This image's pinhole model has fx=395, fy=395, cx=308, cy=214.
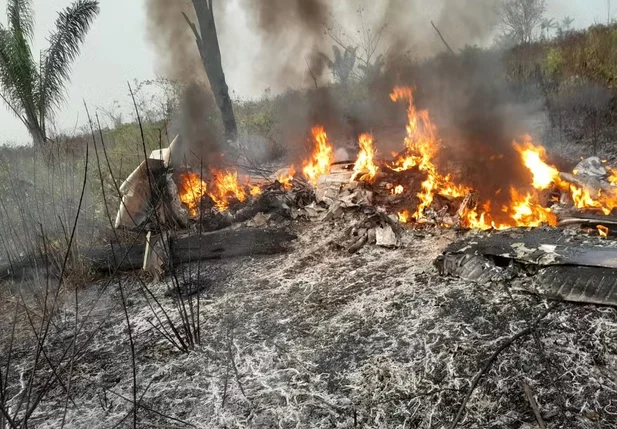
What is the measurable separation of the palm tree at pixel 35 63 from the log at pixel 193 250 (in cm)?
605

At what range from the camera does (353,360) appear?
3.78 metres

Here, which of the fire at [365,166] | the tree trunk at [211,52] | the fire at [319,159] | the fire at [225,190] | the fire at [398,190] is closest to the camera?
the fire at [398,190]

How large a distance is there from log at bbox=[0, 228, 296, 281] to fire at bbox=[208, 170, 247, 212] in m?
1.87

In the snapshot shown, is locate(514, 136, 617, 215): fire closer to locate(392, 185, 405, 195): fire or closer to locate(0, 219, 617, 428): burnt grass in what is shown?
locate(392, 185, 405, 195): fire

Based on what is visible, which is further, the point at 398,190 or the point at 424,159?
the point at 424,159

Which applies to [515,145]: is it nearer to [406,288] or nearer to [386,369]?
[406,288]

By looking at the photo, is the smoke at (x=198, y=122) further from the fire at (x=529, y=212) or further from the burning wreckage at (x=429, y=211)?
the fire at (x=529, y=212)

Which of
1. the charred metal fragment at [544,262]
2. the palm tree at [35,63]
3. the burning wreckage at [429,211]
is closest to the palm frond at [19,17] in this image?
the palm tree at [35,63]

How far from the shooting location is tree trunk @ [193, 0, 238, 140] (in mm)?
13391

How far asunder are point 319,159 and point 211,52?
5.83 metres

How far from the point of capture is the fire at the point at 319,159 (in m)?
11.0

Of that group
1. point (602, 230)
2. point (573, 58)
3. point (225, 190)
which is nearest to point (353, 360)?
point (602, 230)

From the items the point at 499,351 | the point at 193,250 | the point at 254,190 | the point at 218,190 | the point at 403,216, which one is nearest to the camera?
the point at 499,351

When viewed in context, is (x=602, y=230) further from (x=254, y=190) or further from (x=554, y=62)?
(x=554, y=62)
